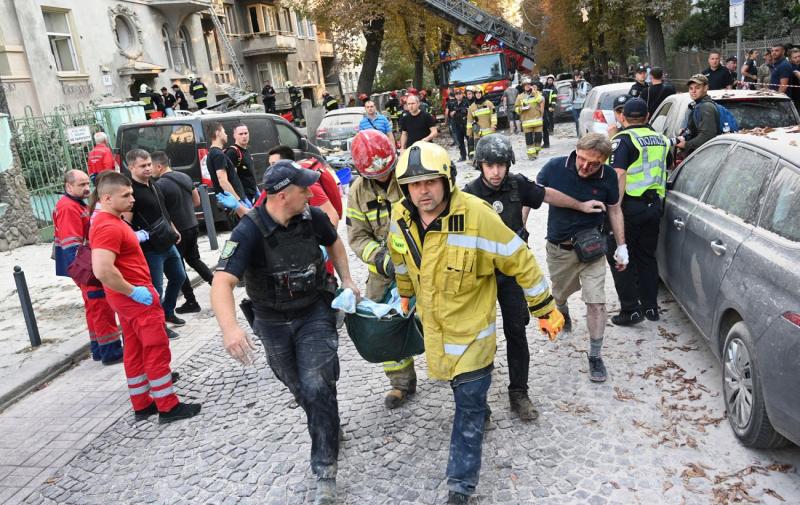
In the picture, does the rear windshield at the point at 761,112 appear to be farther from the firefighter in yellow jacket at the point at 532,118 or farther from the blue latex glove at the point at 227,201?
the firefighter in yellow jacket at the point at 532,118

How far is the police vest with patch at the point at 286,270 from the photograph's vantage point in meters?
3.15

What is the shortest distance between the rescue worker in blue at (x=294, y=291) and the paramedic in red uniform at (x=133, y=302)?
4.35 feet

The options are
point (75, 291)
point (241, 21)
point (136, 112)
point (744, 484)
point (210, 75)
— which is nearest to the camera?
point (744, 484)

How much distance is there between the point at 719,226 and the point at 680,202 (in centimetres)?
96

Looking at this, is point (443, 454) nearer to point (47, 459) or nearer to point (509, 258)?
point (509, 258)

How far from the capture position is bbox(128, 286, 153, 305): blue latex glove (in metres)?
4.21

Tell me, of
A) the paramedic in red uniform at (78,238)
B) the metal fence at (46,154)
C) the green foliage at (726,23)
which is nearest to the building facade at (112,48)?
the metal fence at (46,154)

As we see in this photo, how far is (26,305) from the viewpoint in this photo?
19.3ft

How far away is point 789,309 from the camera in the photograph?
110 inches

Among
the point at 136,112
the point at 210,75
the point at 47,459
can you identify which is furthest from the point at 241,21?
the point at 47,459

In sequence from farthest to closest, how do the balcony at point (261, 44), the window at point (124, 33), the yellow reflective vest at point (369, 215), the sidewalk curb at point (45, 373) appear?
1. the balcony at point (261, 44)
2. the window at point (124, 33)
3. the sidewalk curb at point (45, 373)
4. the yellow reflective vest at point (369, 215)

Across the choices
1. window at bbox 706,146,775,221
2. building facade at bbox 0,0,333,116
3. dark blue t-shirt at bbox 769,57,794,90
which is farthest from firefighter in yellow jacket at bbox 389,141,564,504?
building facade at bbox 0,0,333,116

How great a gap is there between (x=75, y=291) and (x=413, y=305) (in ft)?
20.3

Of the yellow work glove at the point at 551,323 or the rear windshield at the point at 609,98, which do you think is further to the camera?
the rear windshield at the point at 609,98
